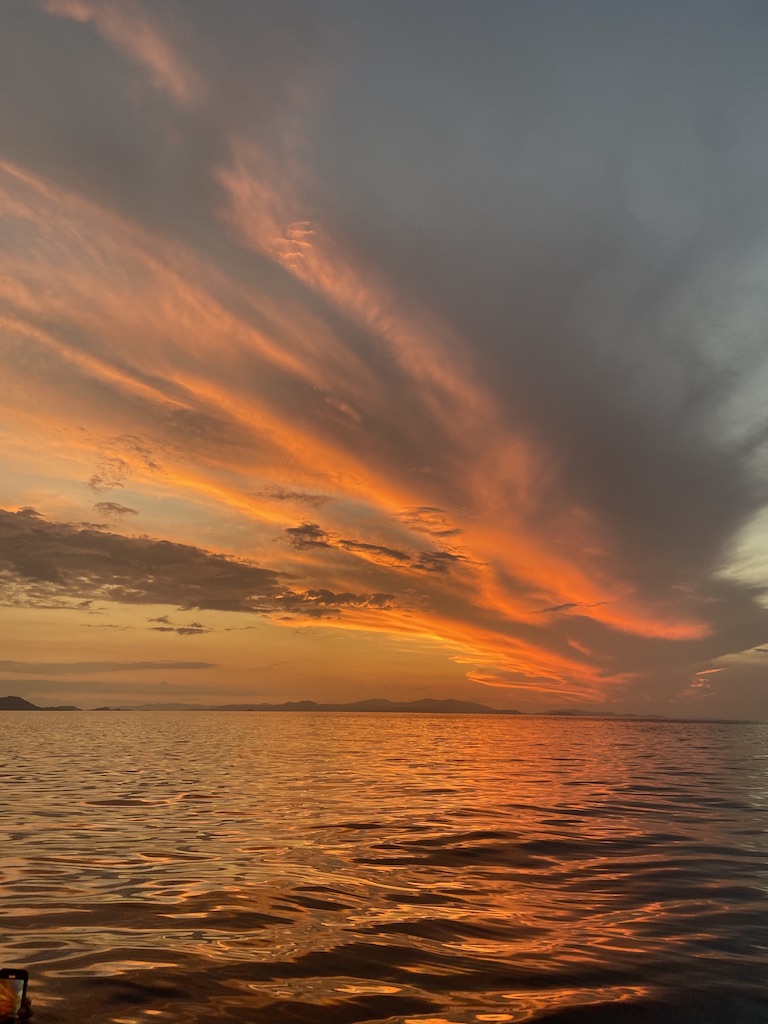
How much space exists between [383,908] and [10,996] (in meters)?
6.41

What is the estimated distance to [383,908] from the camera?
38.5ft

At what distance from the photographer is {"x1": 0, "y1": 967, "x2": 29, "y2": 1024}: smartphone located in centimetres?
663

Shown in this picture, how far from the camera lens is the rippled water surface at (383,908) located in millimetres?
7977

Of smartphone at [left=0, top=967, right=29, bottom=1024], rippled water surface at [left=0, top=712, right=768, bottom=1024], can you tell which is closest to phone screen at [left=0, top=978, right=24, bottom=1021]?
smartphone at [left=0, top=967, right=29, bottom=1024]

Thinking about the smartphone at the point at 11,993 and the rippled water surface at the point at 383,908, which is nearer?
the smartphone at the point at 11,993

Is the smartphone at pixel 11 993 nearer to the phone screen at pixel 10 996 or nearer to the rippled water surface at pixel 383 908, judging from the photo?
the phone screen at pixel 10 996

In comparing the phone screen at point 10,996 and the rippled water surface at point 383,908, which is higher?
the phone screen at point 10,996

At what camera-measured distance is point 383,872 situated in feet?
47.3

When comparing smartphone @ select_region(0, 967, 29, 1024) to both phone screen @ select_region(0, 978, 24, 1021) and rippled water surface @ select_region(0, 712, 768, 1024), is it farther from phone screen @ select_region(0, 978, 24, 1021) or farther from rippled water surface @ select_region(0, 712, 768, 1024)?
rippled water surface @ select_region(0, 712, 768, 1024)

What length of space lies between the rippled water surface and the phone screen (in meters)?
0.57

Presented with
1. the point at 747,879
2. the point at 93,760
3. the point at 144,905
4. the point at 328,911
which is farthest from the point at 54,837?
the point at 93,760

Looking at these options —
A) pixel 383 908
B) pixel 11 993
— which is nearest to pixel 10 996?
pixel 11 993

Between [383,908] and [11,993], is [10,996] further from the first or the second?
[383,908]

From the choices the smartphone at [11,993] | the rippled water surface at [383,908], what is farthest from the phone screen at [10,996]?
the rippled water surface at [383,908]
